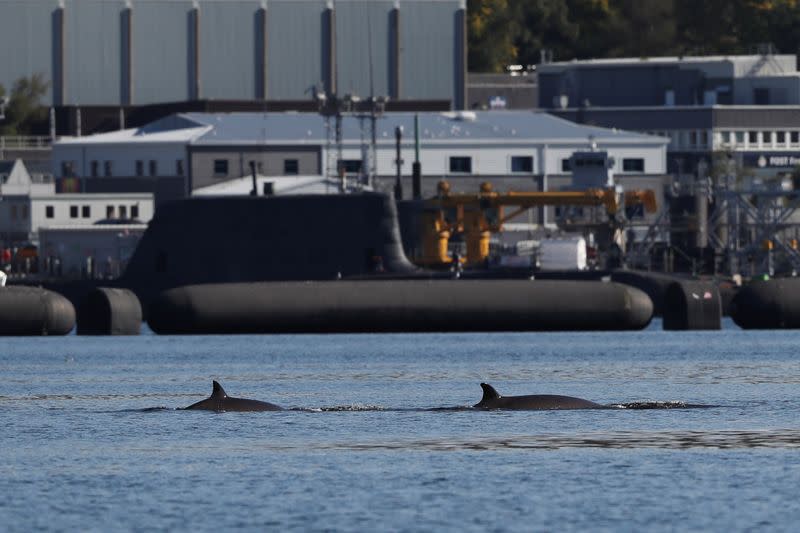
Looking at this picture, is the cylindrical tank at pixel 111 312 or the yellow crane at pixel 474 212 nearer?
the cylindrical tank at pixel 111 312

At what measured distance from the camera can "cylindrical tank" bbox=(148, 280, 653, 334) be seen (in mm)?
81625

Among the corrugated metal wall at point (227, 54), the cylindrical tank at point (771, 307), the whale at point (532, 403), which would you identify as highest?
the corrugated metal wall at point (227, 54)

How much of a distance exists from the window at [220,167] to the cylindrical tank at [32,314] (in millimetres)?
57661

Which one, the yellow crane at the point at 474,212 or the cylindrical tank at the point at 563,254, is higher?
the yellow crane at the point at 474,212

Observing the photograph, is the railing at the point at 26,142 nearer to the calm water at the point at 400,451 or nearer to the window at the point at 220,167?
the window at the point at 220,167

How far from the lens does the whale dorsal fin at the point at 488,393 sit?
44.2 meters

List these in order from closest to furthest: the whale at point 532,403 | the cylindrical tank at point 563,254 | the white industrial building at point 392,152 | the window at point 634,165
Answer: the whale at point 532,403, the cylindrical tank at point 563,254, the white industrial building at point 392,152, the window at point 634,165

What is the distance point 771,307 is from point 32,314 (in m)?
27.1

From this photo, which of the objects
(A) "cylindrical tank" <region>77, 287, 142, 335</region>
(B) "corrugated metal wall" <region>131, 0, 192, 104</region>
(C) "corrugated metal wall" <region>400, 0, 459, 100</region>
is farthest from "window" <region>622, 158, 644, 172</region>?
(A) "cylindrical tank" <region>77, 287, 142, 335</region>

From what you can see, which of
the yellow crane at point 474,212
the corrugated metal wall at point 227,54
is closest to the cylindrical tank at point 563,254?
the yellow crane at point 474,212

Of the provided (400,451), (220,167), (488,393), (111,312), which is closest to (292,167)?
(220,167)

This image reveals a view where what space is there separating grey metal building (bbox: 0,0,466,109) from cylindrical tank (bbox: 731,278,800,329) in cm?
7847

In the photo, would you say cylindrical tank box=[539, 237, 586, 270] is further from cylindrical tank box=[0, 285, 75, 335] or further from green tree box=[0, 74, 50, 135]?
green tree box=[0, 74, 50, 135]

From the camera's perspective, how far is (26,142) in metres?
172
